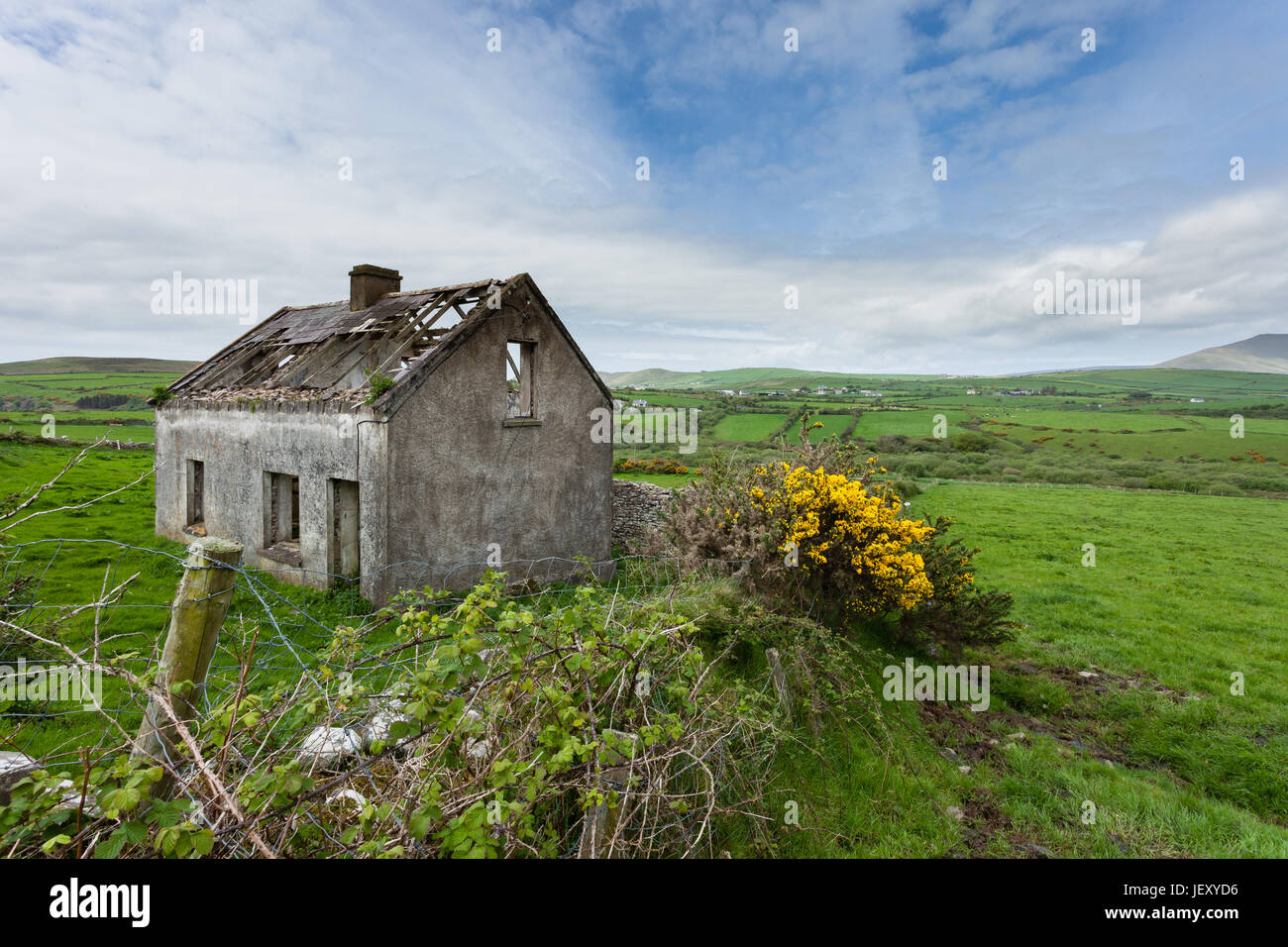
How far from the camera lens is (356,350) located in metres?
13.7

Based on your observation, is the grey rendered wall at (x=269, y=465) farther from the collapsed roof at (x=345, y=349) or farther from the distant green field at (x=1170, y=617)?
the distant green field at (x=1170, y=617)

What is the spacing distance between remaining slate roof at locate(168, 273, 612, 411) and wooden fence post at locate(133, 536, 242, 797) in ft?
25.7

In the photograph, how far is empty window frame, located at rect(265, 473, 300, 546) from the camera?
13086 millimetres

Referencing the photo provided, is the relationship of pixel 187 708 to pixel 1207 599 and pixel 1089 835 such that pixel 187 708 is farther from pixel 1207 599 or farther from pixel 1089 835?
pixel 1207 599

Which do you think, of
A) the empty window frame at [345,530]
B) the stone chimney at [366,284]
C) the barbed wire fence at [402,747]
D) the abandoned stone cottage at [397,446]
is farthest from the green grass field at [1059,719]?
the stone chimney at [366,284]

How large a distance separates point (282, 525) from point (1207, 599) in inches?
811

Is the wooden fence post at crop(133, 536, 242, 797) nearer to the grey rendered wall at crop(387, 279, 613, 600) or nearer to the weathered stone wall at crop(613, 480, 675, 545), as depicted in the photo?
the grey rendered wall at crop(387, 279, 613, 600)

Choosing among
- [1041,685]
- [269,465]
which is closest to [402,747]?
[1041,685]

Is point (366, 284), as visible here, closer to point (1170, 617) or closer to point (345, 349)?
point (345, 349)

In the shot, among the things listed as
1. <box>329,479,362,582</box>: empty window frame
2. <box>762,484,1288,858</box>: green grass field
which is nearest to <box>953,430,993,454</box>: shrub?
<box>762,484,1288,858</box>: green grass field

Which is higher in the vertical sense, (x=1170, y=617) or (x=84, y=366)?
(x=84, y=366)

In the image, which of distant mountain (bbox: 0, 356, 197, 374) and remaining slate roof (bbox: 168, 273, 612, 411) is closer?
remaining slate roof (bbox: 168, 273, 612, 411)

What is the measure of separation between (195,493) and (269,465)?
462cm
